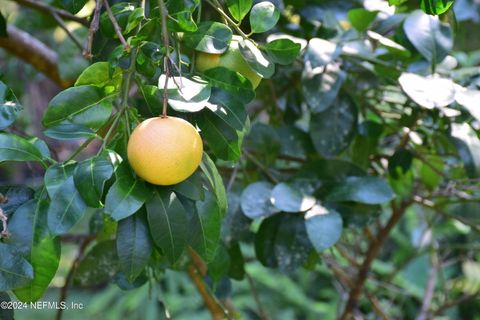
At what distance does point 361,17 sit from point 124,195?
0.54 m

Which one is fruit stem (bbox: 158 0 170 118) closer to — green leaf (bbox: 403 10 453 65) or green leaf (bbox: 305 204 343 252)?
green leaf (bbox: 305 204 343 252)

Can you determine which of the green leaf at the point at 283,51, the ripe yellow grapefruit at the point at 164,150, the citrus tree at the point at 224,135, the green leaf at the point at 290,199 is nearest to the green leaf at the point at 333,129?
the citrus tree at the point at 224,135

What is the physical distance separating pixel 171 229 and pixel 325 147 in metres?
0.42

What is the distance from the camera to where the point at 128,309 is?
2.84m

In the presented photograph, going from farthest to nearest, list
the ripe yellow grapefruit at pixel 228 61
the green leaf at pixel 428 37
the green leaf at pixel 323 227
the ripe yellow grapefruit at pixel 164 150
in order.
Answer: the green leaf at pixel 428 37 → the green leaf at pixel 323 227 → the ripe yellow grapefruit at pixel 228 61 → the ripe yellow grapefruit at pixel 164 150

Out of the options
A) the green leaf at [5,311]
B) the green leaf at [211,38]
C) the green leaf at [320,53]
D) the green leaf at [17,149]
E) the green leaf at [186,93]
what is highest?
the green leaf at [211,38]

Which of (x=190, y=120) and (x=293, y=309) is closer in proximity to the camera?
(x=190, y=120)

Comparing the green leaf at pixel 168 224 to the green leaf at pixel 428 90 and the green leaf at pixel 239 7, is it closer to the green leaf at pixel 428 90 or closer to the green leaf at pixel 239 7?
the green leaf at pixel 239 7

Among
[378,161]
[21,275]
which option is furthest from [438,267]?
[21,275]

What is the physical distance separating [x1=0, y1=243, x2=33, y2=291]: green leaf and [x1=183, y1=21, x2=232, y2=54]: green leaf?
241mm

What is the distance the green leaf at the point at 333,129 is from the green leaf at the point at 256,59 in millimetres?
332

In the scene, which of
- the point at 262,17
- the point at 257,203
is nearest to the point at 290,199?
the point at 257,203

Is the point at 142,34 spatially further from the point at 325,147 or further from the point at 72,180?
the point at 325,147

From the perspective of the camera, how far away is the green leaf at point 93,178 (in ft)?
1.65
